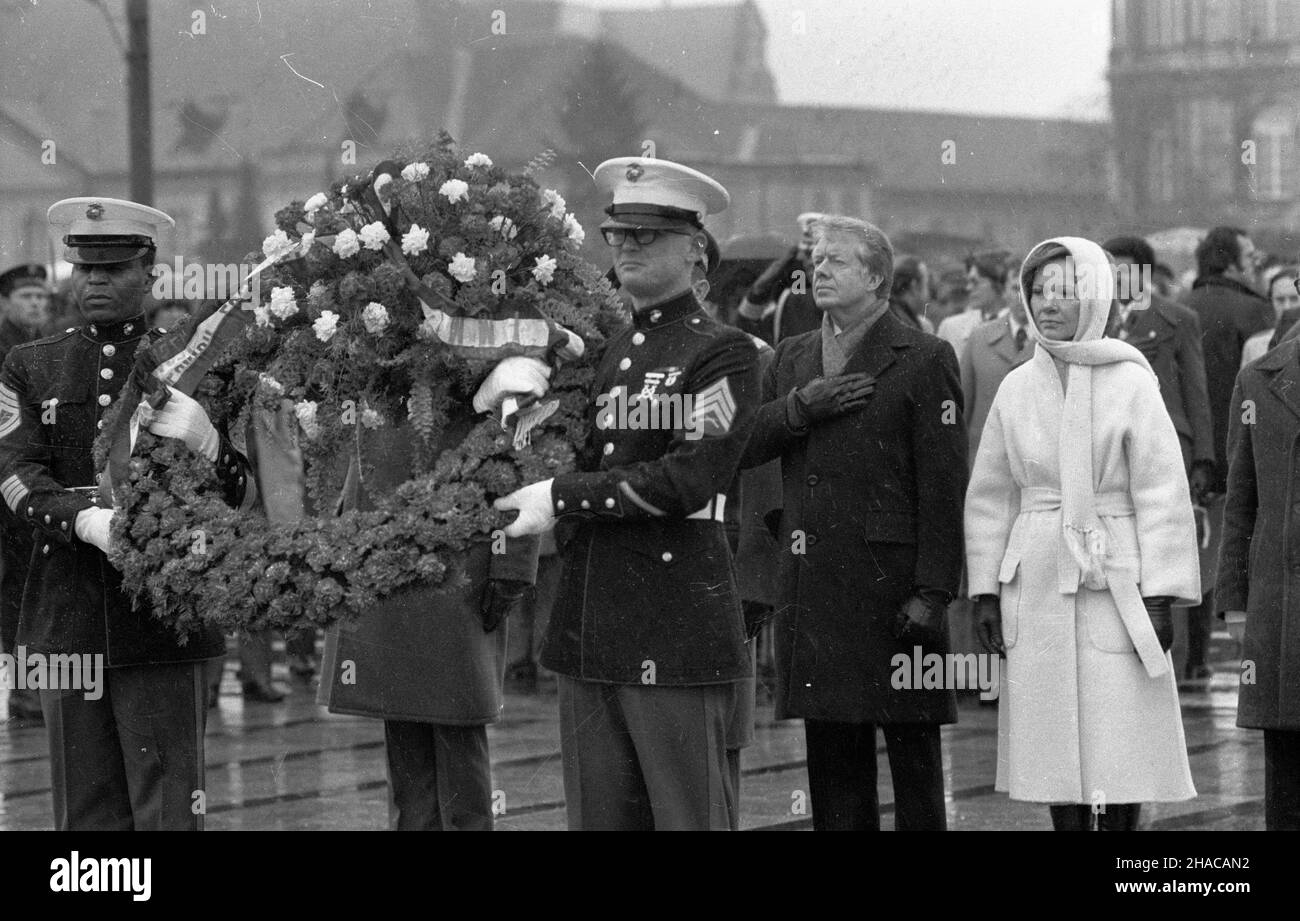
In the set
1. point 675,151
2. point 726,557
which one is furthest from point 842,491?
point 675,151

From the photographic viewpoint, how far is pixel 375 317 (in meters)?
5.72

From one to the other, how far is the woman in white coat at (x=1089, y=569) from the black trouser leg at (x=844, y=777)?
451mm

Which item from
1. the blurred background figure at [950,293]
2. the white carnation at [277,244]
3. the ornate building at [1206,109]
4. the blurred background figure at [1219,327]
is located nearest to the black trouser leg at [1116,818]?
the white carnation at [277,244]

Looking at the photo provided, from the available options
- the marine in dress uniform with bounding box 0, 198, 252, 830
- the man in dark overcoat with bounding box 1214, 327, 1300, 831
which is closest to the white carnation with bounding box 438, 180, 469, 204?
the marine in dress uniform with bounding box 0, 198, 252, 830

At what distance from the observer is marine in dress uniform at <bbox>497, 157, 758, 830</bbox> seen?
17.9ft

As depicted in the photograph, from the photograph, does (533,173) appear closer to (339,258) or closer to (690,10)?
(339,258)

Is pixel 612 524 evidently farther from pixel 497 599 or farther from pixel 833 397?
pixel 833 397

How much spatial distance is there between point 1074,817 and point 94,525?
306cm

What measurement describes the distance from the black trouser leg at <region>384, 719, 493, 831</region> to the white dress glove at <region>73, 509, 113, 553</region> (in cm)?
102

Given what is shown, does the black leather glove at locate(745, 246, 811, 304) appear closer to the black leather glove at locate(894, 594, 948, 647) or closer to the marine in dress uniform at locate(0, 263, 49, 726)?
the black leather glove at locate(894, 594, 948, 647)

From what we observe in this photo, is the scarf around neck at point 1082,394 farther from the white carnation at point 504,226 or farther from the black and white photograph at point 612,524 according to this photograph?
the white carnation at point 504,226

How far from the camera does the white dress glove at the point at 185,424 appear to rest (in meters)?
5.93

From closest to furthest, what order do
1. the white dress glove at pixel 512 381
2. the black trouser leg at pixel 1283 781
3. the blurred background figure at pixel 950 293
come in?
the white dress glove at pixel 512 381
the black trouser leg at pixel 1283 781
the blurred background figure at pixel 950 293

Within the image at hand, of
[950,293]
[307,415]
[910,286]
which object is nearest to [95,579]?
[307,415]
